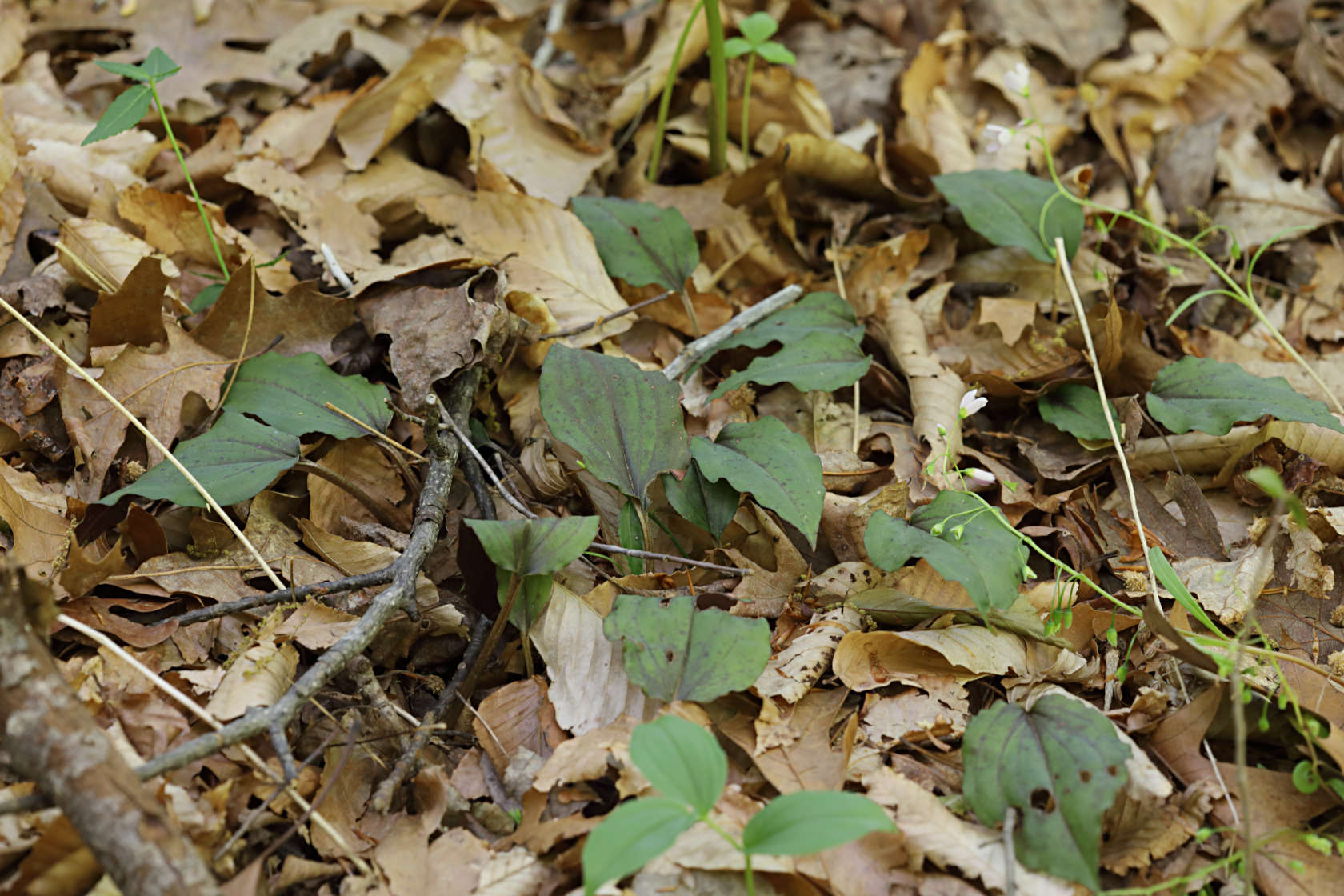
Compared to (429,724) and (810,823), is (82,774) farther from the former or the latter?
(810,823)

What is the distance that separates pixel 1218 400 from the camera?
2111 millimetres

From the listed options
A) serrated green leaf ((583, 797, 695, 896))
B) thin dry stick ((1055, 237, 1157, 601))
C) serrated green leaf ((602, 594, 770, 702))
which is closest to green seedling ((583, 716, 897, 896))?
serrated green leaf ((583, 797, 695, 896))

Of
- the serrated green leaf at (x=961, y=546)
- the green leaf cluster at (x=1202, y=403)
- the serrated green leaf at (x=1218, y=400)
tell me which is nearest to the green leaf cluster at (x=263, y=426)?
the serrated green leaf at (x=961, y=546)

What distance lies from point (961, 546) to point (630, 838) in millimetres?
835

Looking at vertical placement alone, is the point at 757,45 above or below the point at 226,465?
above

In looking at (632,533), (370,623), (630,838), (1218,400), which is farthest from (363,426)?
(1218,400)

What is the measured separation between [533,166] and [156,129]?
1151 mm

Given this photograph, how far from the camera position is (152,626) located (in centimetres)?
174

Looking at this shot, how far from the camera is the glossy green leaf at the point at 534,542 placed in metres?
1.65

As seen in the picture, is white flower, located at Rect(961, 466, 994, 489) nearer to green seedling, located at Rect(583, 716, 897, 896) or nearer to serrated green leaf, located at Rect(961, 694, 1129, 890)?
serrated green leaf, located at Rect(961, 694, 1129, 890)

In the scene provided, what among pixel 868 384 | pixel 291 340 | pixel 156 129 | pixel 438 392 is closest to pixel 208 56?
pixel 156 129

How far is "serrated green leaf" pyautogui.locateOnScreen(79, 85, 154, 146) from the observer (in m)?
2.01

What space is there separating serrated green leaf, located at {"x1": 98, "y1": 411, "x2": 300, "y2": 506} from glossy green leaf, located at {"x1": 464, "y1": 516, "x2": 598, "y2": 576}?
481 mm

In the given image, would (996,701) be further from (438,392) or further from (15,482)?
(15,482)
